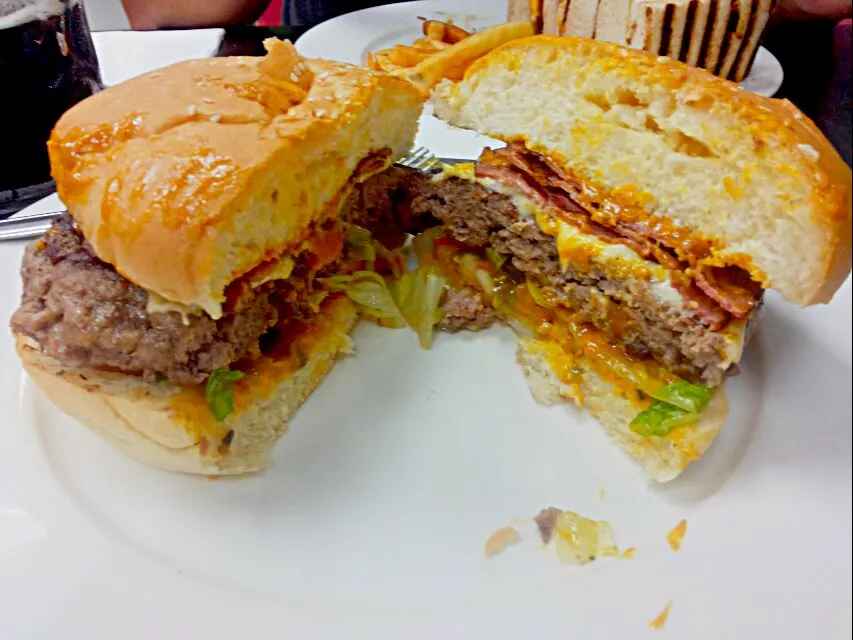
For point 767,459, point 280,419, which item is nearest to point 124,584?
point 280,419

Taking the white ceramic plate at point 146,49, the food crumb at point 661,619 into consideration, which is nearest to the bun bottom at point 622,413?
the food crumb at point 661,619

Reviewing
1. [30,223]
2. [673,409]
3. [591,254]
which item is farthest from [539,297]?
[30,223]

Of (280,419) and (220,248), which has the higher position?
(220,248)

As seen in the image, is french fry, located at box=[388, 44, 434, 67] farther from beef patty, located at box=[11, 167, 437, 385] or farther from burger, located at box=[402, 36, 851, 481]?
beef patty, located at box=[11, 167, 437, 385]

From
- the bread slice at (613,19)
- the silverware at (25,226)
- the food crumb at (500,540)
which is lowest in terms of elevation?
the food crumb at (500,540)

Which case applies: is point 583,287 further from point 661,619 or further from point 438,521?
point 661,619

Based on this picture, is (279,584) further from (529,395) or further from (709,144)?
(709,144)

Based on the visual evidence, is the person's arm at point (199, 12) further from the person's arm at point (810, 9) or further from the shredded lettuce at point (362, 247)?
the person's arm at point (810, 9)

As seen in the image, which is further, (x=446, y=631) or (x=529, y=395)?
(x=529, y=395)
